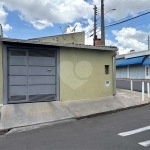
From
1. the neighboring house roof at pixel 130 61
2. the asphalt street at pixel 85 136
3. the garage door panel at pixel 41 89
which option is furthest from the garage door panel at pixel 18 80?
the neighboring house roof at pixel 130 61

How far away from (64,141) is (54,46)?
17.5 ft

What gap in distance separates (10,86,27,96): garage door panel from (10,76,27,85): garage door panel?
0.59 feet

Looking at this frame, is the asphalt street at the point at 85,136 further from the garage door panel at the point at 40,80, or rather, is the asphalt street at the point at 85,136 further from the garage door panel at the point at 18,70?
the garage door panel at the point at 18,70

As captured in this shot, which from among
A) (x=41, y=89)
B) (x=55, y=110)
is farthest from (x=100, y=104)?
(x=41, y=89)

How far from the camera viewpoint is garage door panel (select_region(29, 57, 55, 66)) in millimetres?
8742

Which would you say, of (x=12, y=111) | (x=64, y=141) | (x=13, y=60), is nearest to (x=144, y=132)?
(x=64, y=141)

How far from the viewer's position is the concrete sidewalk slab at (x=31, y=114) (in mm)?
6531

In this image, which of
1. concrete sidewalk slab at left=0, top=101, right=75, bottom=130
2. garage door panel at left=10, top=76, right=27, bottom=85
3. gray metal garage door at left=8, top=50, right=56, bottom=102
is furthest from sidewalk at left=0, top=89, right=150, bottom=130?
garage door panel at left=10, top=76, right=27, bottom=85

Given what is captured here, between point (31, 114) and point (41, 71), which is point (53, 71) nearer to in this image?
point (41, 71)

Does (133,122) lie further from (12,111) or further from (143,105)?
(12,111)

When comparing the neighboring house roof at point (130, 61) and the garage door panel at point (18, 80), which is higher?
the neighboring house roof at point (130, 61)

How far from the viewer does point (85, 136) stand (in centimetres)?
518

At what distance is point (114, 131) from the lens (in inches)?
217

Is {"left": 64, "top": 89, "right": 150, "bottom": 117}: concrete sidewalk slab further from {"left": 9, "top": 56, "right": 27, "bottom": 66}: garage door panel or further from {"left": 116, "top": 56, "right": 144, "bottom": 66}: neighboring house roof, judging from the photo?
{"left": 116, "top": 56, "right": 144, "bottom": 66}: neighboring house roof
